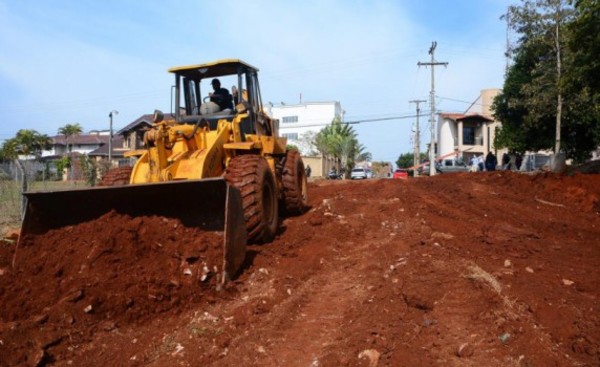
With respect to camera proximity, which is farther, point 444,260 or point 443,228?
point 443,228

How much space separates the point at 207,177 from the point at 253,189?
77 centimetres

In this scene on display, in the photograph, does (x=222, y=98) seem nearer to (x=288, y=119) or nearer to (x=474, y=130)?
(x=474, y=130)

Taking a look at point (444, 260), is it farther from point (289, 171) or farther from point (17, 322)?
point (17, 322)

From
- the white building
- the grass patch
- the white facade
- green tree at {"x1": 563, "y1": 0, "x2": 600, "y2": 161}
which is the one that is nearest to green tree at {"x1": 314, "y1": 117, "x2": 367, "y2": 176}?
the white building

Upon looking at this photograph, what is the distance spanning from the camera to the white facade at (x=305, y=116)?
73938 millimetres

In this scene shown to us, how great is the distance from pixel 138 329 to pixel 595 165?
16.8m

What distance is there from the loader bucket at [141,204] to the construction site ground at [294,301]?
33 centimetres

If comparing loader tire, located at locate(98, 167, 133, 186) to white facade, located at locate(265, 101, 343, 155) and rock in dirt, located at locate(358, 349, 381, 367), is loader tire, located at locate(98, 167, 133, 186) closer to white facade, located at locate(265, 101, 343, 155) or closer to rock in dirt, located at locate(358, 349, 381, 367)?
rock in dirt, located at locate(358, 349, 381, 367)

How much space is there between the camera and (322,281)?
5.86m

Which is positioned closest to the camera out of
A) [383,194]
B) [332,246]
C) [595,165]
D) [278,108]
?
[332,246]

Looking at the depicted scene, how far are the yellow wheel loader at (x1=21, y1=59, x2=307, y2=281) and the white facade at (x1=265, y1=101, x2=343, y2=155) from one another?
64.4 meters

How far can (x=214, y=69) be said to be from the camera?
8422 millimetres

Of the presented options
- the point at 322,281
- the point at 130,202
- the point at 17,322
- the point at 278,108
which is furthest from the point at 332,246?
the point at 278,108

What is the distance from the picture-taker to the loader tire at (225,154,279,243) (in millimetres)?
6387
